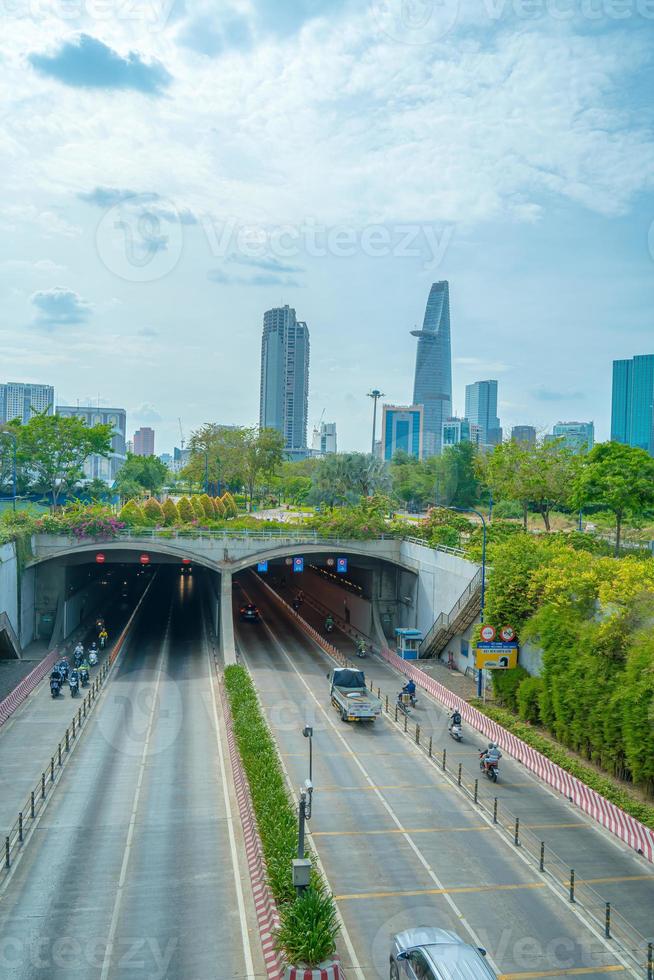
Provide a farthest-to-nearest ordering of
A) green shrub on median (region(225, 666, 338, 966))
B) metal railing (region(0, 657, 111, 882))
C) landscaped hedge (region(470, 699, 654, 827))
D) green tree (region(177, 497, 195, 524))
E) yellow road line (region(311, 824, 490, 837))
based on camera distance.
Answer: green tree (region(177, 497, 195, 524)), landscaped hedge (region(470, 699, 654, 827)), yellow road line (region(311, 824, 490, 837)), metal railing (region(0, 657, 111, 882)), green shrub on median (region(225, 666, 338, 966))

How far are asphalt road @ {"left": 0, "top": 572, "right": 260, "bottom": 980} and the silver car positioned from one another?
325 centimetres

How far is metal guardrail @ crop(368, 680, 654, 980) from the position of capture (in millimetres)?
16562

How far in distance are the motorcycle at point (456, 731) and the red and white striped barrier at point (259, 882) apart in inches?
385

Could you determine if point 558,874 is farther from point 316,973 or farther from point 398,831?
point 316,973

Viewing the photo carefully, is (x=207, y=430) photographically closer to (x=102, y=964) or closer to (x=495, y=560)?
(x=495, y=560)

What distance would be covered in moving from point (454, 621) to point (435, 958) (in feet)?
108

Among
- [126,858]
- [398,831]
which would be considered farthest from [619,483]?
[126,858]

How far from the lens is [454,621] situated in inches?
1804

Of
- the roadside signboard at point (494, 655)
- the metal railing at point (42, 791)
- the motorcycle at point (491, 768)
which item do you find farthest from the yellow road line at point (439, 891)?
the roadside signboard at point (494, 655)

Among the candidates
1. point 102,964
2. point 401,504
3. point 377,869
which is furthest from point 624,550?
point 401,504

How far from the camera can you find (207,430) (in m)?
116

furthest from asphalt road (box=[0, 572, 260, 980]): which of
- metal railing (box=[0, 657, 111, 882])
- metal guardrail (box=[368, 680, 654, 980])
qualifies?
metal guardrail (box=[368, 680, 654, 980])

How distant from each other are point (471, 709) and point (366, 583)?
1039 inches

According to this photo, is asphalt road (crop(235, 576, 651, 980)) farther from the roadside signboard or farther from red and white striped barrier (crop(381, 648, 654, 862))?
the roadside signboard
